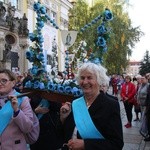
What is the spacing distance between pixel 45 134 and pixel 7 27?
1946 cm

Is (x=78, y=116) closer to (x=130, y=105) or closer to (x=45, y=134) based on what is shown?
(x=45, y=134)

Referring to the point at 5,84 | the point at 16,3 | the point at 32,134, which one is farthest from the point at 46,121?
the point at 16,3

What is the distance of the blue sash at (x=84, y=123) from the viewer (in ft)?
9.41

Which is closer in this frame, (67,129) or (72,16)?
(67,129)

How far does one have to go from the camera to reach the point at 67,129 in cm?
321

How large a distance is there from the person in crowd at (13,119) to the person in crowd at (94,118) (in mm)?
467

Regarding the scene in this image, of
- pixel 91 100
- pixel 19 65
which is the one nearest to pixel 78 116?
pixel 91 100

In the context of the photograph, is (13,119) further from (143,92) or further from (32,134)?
(143,92)

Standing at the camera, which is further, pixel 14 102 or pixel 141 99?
pixel 141 99

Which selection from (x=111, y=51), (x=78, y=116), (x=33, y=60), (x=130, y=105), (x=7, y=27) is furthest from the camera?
(x=111, y=51)

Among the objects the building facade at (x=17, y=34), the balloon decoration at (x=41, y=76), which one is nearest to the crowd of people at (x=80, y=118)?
the balloon decoration at (x=41, y=76)

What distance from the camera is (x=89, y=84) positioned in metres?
3.05

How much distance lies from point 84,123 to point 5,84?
103 cm

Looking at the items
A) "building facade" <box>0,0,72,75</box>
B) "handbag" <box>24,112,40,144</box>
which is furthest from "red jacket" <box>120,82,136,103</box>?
"building facade" <box>0,0,72,75</box>
